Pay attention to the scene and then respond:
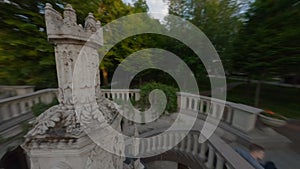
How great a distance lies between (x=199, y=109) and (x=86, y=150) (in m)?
3.63

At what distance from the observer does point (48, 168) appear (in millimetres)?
1180

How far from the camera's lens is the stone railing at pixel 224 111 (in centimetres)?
302

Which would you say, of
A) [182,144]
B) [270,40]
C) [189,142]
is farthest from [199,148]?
[270,40]

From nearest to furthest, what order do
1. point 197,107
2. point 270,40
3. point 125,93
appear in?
1. point 197,107
2. point 270,40
3. point 125,93

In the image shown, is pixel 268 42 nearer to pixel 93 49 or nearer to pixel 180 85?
pixel 180 85

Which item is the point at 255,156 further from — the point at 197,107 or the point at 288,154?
the point at 197,107

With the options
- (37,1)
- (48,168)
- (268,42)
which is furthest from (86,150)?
(268,42)

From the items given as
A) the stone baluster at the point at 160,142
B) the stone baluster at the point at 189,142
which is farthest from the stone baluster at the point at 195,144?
the stone baluster at the point at 160,142

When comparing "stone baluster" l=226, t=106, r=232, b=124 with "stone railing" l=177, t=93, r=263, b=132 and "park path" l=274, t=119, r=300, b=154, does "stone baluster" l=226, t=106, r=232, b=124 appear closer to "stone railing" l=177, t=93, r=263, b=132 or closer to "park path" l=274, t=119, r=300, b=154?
"stone railing" l=177, t=93, r=263, b=132

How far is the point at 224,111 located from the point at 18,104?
199 inches

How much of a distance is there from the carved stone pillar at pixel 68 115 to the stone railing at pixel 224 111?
2930mm

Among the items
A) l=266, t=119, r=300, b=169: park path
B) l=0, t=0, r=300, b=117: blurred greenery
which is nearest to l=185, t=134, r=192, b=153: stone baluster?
l=266, t=119, r=300, b=169: park path

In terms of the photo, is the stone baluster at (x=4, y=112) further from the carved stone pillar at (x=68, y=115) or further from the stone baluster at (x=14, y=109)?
the carved stone pillar at (x=68, y=115)

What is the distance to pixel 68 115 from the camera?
125 cm
